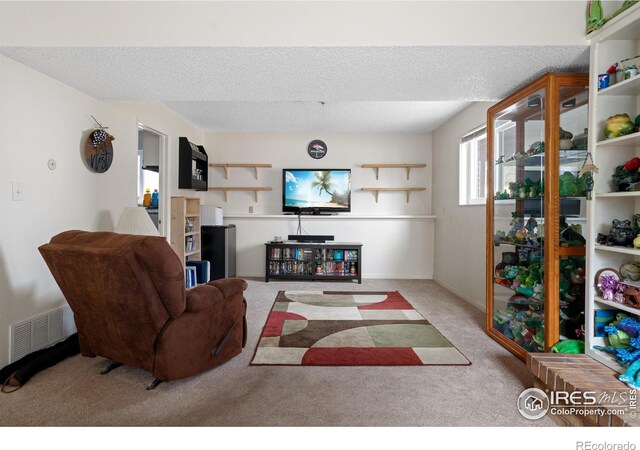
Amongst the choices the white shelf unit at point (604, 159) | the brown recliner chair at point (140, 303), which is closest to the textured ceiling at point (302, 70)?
the white shelf unit at point (604, 159)

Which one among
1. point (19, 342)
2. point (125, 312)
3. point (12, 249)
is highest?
point (12, 249)

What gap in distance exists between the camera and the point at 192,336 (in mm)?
2082

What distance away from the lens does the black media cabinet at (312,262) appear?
5.33 meters

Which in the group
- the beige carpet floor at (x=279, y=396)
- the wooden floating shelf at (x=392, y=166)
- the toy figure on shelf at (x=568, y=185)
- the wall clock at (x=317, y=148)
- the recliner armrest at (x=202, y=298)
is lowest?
the beige carpet floor at (x=279, y=396)

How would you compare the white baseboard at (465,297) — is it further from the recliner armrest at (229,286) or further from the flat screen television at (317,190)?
the recliner armrest at (229,286)

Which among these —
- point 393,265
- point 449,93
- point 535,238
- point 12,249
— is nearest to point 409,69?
point 449,93

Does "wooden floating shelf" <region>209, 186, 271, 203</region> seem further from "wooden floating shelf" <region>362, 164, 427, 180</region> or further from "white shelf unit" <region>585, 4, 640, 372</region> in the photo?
"white shelf unit" <region>585, 4, 640, 372</region>

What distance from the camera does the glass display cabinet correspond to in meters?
2.28

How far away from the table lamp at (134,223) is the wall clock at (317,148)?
3129 millimetres

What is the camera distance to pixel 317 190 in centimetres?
555

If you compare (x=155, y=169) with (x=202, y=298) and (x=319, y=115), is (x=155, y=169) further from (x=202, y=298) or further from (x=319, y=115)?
(x=202, y=298)

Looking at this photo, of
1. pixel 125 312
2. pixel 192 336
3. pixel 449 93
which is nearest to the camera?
pixel 125 312

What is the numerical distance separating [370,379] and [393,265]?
3.62 meters
